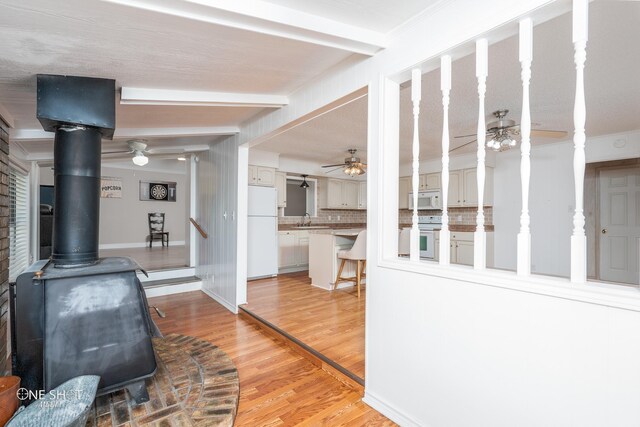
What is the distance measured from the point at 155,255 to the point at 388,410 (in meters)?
6.72

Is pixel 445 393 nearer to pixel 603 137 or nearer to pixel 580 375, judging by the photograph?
pixel 580 375

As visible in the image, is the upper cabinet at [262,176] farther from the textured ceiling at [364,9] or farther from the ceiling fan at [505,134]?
the textured ceiling at [364,9]

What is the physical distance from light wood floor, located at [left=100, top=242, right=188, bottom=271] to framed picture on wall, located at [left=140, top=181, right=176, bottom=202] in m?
1.36

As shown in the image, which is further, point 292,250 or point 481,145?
point 292,250

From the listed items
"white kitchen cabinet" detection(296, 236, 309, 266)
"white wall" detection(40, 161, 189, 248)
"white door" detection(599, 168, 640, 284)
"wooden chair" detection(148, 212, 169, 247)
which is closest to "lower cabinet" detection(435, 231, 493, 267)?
"white door" detection(599, 168, 640, 284)

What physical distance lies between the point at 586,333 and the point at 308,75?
2.17 metres

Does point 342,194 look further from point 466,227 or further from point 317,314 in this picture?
point 317,314

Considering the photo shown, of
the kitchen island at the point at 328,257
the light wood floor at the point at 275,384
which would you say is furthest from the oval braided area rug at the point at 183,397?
the kitchen island at the point at 328,257

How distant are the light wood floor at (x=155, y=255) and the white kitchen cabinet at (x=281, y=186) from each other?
2051 millimetres

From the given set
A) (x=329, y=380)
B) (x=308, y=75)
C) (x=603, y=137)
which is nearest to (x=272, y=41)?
(x=308, y=75)

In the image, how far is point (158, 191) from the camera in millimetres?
9055

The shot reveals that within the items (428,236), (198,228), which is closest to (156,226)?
(198,228)

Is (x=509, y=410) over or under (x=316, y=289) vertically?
over

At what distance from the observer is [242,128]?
3.67 meters
